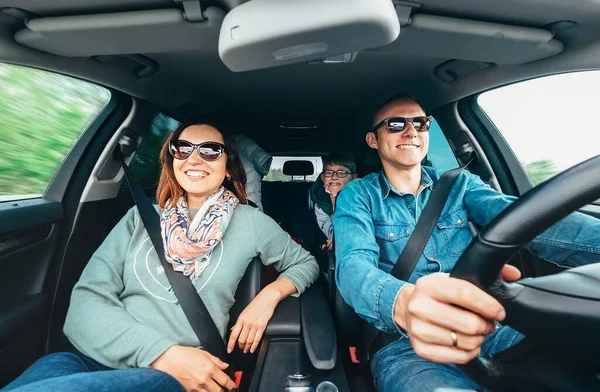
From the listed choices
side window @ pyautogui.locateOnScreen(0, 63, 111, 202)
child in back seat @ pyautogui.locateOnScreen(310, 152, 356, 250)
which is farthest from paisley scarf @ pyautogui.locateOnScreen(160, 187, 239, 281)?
child in back seat @ pyautogui.locateOnScreen(310, 152, 356, 250)

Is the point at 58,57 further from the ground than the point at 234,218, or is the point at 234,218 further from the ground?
the point at 58,57

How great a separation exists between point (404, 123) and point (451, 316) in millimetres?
1143

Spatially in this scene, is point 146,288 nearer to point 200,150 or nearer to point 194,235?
point 194,235

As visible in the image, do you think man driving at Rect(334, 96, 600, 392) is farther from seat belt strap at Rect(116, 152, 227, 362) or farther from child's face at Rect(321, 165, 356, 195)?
child's face at Rect(321, 165, 356, 195)

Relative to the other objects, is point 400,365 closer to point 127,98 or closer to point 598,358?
point 598,358

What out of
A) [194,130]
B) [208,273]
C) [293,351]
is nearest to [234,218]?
[208,273]

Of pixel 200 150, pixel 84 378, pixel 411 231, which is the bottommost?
pixel 84 378

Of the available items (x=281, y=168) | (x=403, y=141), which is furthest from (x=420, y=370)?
(x=281, y=168)

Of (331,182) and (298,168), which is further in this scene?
(298,168)

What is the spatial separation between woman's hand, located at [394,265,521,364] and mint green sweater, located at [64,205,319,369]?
96cm

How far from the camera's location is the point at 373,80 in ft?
6.90

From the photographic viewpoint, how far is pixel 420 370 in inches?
42.3

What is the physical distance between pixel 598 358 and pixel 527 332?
15cm

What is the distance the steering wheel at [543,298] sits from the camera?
542 millimetres
